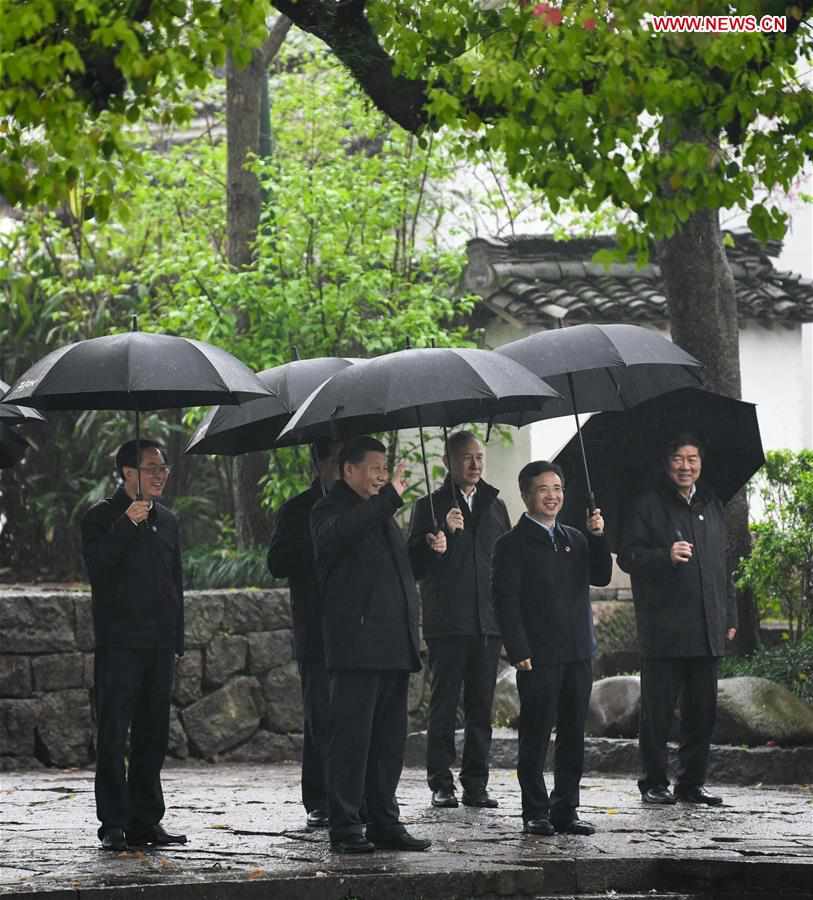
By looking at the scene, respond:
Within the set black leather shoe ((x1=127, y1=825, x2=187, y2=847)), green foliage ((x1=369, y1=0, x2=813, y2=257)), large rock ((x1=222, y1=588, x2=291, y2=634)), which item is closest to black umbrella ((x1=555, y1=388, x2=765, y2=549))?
green foliage ((x1=369, y1=0, x2=813, y2=257))

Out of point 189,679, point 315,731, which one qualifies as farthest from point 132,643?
point 189,679

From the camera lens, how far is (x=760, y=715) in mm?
12711

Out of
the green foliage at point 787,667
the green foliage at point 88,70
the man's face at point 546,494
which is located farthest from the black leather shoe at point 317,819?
the green foliage at point 787,667

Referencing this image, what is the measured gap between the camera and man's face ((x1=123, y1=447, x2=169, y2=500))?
29.5 feet

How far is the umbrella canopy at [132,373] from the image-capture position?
8.83 meters

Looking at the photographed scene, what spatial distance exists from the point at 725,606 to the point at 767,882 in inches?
110

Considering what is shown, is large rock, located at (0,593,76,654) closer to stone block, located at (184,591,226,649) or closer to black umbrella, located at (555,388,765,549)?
stone block, located at (184,591,226,649)

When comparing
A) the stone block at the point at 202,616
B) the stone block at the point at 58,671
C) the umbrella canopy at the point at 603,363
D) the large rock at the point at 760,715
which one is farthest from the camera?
the stone block at the point at 202,616

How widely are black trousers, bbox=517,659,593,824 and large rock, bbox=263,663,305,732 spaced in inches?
236

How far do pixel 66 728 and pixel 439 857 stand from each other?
6.33m

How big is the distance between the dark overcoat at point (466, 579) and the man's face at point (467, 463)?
4.4 inches

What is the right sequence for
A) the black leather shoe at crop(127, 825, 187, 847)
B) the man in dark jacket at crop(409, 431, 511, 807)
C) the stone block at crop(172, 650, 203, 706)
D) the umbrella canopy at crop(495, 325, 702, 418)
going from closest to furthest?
the black leather shoe at crop(127, 825, 187, 847), the umbrella canopy at crop(495, 325, 702, 418), the man in dark jacket at crop(409, 431, 511, 807), the stone block at crop(172, 650, 203, 706)

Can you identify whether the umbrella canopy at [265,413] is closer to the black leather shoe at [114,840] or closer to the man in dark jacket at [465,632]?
the man in dark jacket at [465,632]

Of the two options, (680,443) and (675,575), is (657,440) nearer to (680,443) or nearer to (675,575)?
(680,443)
